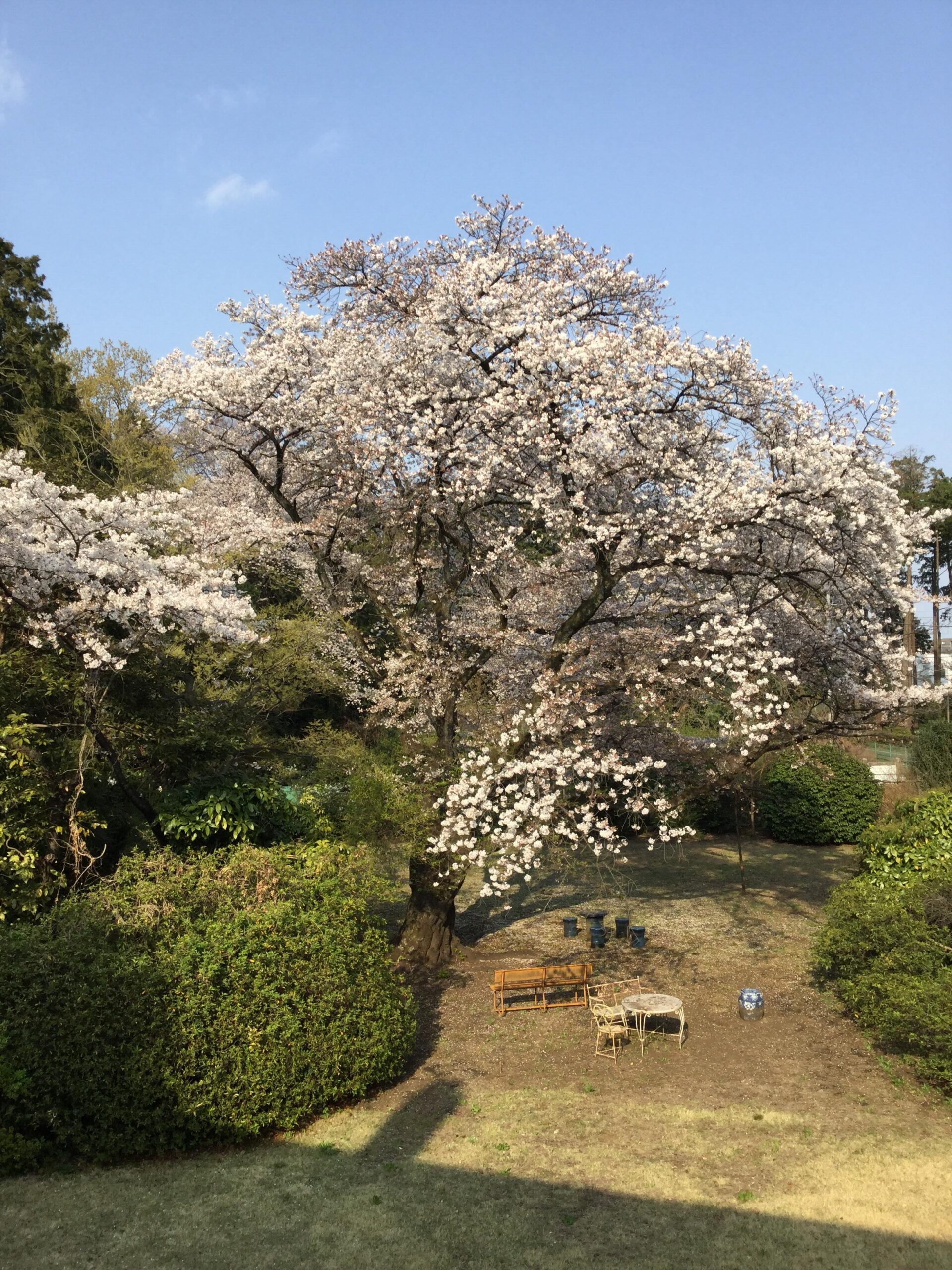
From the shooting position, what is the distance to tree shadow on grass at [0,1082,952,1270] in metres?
6.86

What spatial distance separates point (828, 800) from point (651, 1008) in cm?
1467

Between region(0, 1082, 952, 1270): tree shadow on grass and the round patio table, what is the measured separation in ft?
8.28

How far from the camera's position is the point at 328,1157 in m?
8.59

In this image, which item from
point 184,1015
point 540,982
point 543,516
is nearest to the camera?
point 184,1015

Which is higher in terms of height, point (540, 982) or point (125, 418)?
point (125, 418)

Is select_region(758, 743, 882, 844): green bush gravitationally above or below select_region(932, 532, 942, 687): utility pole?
below

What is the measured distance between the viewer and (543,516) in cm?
1404

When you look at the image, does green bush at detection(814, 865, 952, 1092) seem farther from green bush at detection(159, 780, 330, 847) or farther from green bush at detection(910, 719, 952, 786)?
green bush at detection(910, 719, 952, 786)

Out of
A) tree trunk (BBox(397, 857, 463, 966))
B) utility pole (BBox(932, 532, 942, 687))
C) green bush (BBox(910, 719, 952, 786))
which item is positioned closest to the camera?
tree trunk (BBox(397, 857, 463, 966))

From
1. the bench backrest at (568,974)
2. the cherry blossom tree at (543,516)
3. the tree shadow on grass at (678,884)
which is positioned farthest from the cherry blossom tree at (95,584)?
the tree shadow on grass at (678,884)

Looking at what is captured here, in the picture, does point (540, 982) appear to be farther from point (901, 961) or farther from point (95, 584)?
point (95, 584)

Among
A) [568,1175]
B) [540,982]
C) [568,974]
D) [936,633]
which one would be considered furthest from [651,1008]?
[936,633]

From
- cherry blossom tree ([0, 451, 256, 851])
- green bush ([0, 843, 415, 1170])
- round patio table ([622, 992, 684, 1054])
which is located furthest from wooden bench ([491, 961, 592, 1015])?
cherry blossom tree ([0, 451, 256, 851])

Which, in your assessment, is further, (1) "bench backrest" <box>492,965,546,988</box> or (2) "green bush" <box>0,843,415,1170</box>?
(1) "bench backrest" <box>492,965,546,988</box>
